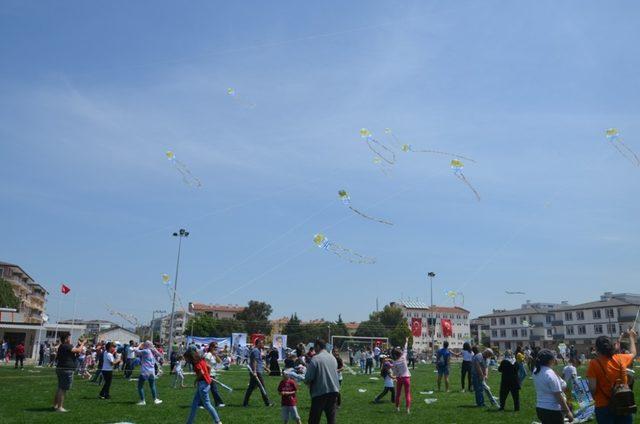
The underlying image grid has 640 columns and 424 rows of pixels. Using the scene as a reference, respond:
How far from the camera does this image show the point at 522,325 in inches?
4326

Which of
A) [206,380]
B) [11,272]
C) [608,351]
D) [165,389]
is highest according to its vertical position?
[11,272]

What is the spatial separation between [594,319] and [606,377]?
99.2 metres

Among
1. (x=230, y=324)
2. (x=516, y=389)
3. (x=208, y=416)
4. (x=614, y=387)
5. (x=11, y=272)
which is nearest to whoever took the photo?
(x=614, y=387)

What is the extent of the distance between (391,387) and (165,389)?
9517mm

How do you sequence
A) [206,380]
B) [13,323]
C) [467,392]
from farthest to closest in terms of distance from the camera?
[13,323], [467,392], [206,380]

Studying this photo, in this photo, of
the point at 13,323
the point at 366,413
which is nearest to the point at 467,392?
the point at 366,413

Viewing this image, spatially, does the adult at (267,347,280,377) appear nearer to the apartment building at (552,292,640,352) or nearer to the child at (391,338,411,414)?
the child at (391,338,411,414)

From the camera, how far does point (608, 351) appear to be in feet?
23.5

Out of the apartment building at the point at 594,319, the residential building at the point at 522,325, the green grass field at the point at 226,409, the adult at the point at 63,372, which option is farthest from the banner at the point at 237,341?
the residential building at the point at 522,325

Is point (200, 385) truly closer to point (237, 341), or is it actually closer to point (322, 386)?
point (322, 386)

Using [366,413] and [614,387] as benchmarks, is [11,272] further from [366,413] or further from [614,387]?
[614,387]

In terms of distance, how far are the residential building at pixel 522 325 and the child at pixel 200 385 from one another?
4026 inches

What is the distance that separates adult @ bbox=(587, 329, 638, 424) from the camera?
6.98 meters

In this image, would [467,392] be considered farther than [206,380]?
Yes
